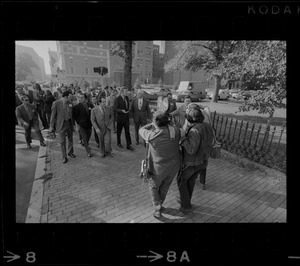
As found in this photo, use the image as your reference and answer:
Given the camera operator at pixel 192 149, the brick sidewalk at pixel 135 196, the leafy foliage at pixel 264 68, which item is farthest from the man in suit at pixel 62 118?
the leafy foliage at pixel 264 68

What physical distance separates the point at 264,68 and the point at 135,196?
4.07 m

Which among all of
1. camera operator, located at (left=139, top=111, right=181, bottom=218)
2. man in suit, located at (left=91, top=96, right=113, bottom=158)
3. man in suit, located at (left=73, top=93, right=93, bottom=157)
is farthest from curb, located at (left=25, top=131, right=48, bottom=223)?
camera operator, located at (left=139, top=111, right=181, bottom=218)

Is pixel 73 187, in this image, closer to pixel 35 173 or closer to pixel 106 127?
pixel 35 173

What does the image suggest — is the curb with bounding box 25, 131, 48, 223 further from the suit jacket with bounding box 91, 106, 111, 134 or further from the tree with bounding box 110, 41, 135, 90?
the tree with bounding box 110, 41, 135, 90

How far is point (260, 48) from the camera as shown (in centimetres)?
419

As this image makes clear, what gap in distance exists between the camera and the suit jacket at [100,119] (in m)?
4.94

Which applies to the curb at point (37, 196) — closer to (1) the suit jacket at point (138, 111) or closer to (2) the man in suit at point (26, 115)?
(2) the man in suit at point (26, 115)

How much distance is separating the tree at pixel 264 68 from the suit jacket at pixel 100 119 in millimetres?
3874

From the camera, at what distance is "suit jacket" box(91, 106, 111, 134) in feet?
16.2

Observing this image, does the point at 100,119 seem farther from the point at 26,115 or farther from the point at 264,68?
the point at 264,68
